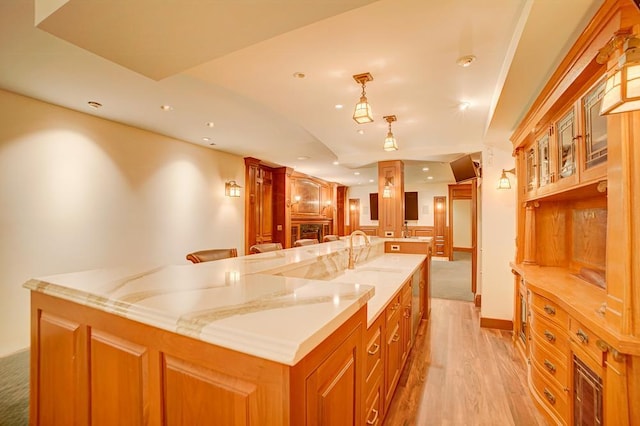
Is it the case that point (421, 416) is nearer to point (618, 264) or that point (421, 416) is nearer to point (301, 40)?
point (618, 264)

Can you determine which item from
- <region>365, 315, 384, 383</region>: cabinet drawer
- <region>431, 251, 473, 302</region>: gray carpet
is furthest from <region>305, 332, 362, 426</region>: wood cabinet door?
<region>431, 251, 473, 302</region>: gray carpet

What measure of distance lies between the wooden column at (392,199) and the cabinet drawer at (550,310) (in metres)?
2.79

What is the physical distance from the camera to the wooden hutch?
123cm

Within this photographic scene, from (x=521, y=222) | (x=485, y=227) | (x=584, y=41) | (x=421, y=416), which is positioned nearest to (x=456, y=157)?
(x=485, y=227)

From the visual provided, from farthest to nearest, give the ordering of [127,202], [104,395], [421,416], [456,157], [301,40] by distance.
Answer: [456,157] → [127,202] → [421,416] → [301,40] → [104,395]

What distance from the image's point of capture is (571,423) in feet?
5.49

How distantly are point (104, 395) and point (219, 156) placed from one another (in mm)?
4620

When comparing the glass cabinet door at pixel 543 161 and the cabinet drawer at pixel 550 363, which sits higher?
the glass cabinet door at pixel 543 161

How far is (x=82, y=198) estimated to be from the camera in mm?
3250

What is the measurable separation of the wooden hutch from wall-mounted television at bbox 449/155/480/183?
1.07 m

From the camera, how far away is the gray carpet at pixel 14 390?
189 centimetres

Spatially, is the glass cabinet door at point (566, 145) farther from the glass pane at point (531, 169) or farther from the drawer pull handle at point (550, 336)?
the drawer pull handle at point (550, 336)

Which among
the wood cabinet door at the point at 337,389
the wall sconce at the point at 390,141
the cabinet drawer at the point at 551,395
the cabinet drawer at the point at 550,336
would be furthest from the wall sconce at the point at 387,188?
the wood cabinet door at the point at 337,389

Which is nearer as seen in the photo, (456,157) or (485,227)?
(485,227)
